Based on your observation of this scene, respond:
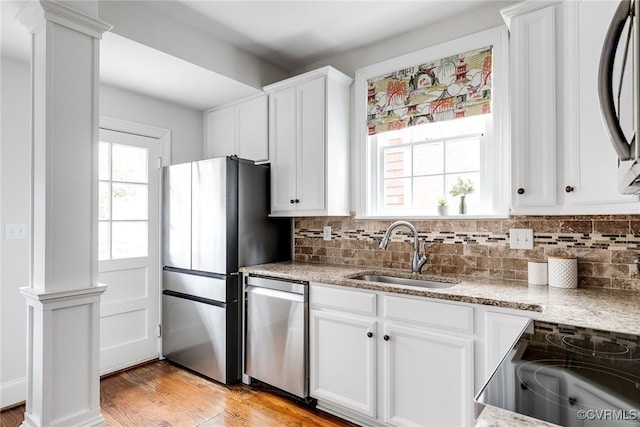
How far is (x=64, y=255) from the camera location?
1.88 metres

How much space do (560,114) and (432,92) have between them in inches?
35.3

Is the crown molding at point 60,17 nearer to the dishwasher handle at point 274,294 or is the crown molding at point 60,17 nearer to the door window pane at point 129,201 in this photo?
the door window pane at point 129,201

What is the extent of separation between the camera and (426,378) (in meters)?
1.91

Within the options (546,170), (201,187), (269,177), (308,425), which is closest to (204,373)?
(308,425)

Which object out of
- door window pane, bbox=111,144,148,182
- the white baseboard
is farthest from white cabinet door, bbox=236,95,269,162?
the white baseboard

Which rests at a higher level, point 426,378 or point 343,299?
point 343,299

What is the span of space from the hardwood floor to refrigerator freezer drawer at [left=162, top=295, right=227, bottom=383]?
0.13 m

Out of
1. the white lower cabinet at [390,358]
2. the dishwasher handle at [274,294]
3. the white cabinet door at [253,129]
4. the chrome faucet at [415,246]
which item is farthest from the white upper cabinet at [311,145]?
the white lower cabinet at [390,358]

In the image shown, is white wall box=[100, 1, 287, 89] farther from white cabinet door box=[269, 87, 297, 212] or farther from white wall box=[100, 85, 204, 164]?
white wall box=[100, 85, 204, 164]

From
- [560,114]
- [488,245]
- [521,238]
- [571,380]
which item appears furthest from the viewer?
[488,245]

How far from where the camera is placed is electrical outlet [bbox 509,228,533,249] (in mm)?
2175

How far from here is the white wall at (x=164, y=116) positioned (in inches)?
118

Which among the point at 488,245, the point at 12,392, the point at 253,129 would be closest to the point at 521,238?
the point at 488,245

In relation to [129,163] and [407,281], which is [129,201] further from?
[407,281]
